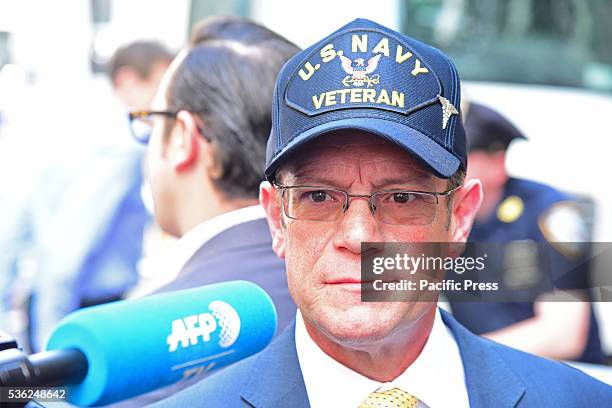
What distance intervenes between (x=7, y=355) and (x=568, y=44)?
522cm

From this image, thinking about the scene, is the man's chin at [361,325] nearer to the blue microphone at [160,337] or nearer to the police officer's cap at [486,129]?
the blue microphone at [160,337]

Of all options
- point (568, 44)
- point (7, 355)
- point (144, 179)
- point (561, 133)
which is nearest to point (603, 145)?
point (561, 133)

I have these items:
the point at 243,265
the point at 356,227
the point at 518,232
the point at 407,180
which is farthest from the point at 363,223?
the point at 518,232

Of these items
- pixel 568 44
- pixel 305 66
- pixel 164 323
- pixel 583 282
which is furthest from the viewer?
pixel 568 44

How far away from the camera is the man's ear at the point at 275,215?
1932 millimetres

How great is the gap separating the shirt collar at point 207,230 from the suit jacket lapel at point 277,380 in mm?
778

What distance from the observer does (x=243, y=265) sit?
2518mm

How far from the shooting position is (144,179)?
5285 mm

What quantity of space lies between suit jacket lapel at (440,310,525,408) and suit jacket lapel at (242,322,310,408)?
1.07ft

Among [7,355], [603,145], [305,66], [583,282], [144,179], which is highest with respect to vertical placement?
[305,66]

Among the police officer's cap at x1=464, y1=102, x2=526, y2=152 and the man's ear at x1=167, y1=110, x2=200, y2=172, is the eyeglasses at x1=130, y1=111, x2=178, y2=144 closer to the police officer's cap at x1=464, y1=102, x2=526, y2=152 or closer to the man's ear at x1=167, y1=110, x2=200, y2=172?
the man's ear at x1=167, y1=110, x2=200, y2=172

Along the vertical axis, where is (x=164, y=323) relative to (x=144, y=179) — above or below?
above

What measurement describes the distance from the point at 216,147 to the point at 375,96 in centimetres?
101

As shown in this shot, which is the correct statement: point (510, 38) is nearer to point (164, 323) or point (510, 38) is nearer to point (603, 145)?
point (603, 145)
